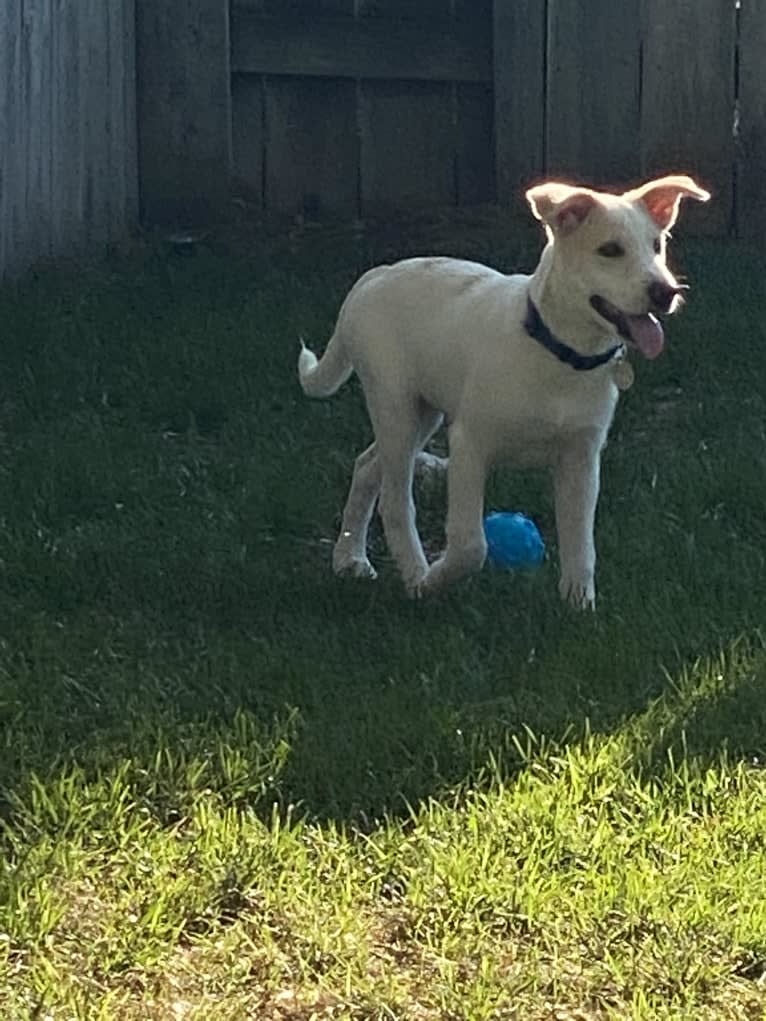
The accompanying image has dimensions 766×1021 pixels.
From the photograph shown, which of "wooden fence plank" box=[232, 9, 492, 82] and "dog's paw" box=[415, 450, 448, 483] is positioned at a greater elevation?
"wooden fence plank" box=[232, 9, 492, 82]

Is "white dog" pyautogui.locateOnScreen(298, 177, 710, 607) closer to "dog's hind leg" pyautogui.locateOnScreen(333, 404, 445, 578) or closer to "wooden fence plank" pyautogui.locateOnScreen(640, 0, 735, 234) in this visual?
"dog's hind leg" pyautogui.locateOnScreen(333, 404, 445, 578)

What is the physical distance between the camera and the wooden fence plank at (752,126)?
874cm

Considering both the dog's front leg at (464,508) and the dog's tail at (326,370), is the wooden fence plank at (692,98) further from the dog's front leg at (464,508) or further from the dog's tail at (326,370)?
the dog's front leg at (464,508)

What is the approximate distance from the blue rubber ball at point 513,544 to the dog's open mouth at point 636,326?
0.90 meters

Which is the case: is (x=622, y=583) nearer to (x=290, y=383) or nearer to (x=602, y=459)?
(x=602, y=459)

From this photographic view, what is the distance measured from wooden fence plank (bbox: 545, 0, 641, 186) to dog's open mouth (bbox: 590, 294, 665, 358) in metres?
4.42

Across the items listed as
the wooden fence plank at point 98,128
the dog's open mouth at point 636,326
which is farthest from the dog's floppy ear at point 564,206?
the wooden fence plank at point 98,128

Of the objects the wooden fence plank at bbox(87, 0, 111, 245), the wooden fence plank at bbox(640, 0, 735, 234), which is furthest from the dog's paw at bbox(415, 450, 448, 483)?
the wooden fence plank at bbox(640, 0, 735, 234)

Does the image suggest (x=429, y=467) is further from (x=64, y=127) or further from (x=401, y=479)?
(x=64, y=127)

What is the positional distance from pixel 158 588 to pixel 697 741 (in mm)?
1551

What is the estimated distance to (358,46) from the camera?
359 inches

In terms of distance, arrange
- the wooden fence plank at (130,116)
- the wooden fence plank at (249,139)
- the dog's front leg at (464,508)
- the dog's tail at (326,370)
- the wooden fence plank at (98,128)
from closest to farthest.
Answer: the dog's front leg at (464,508) < the dog's tail at (326,370) < the wooden fence plank at (98,128) < the wooden fence plank at (130,116) < the wooden fence plank at (249,139)

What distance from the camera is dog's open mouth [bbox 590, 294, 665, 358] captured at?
4.52m

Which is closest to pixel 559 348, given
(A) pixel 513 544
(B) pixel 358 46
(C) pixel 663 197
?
(C) pixel 663 197
